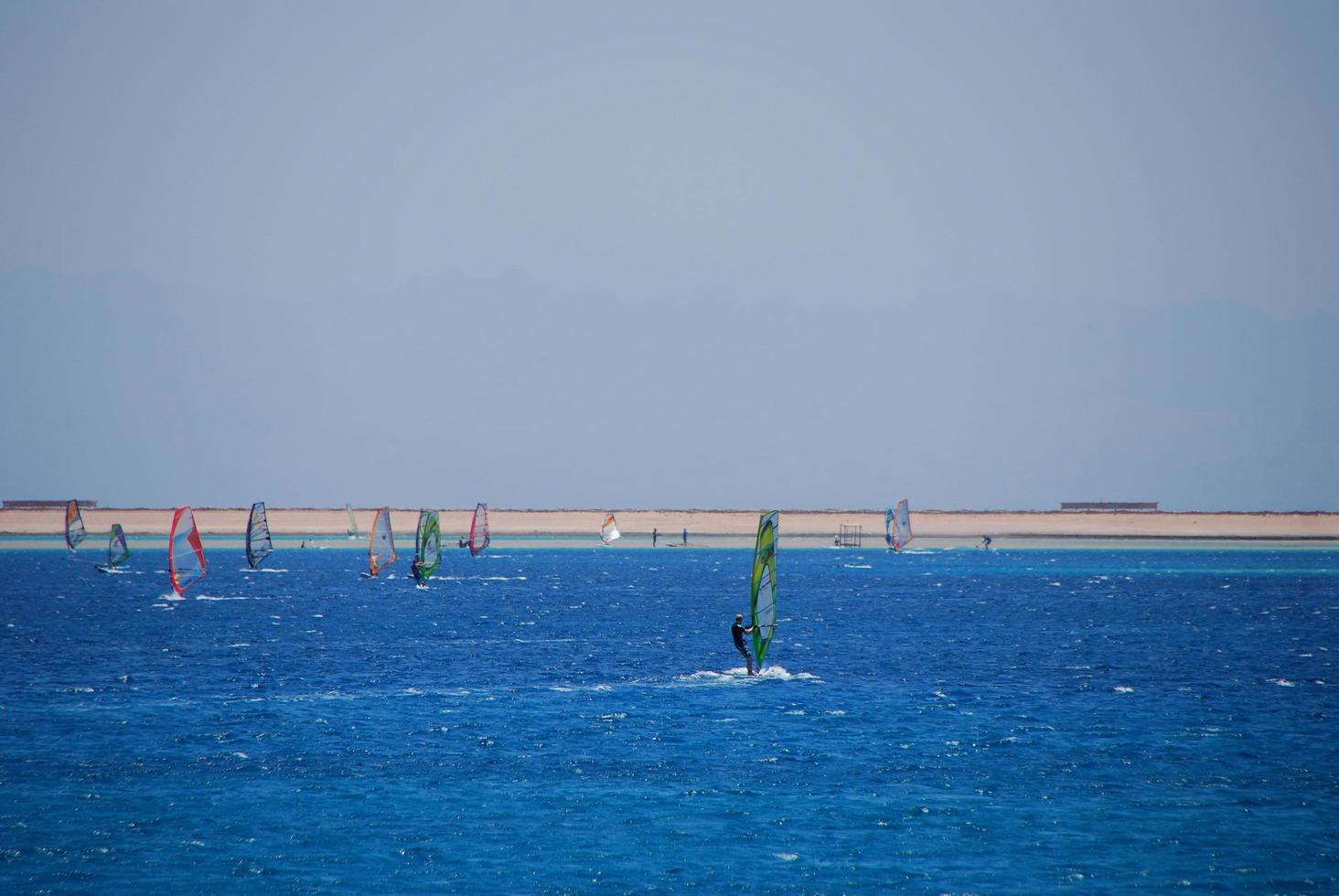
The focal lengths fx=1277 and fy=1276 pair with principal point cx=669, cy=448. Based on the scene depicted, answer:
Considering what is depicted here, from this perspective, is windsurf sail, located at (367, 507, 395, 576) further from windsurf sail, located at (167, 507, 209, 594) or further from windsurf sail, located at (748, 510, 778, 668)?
windsurf sail, located at (748, 510, 778, 668)

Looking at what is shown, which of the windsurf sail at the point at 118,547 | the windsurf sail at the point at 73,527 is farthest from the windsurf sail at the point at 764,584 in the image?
the windsurf sail at the point at 73,527

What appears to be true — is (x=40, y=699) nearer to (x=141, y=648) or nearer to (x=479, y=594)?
(x=141, y=648)

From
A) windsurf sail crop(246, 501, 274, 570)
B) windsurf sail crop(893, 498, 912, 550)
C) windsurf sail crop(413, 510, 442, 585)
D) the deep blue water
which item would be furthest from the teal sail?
windsurf sail crop(246, 501, 274, 570)

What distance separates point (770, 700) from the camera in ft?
116

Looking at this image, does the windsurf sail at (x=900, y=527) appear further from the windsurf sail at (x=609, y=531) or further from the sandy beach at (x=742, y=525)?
the windsurf sail at (x=609, y=531)

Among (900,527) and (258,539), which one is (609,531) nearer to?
(900,527)

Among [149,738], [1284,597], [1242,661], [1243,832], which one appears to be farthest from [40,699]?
[1284,597]

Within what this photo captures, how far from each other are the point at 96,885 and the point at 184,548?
169ft

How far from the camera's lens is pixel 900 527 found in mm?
121312

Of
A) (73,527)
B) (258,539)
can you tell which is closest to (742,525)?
(73,527)

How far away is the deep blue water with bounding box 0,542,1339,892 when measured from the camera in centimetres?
2013

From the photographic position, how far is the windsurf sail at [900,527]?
12062 centimetres

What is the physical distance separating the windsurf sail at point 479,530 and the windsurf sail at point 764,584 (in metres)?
57.7

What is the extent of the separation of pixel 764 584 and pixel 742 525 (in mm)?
140572
